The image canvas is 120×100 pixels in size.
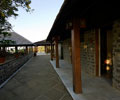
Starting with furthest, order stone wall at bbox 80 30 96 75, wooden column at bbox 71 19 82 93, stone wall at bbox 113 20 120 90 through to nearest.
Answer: stone wall at bbox 80 30 96 75
stone wall at bbox 113 20 120 90
wooden column at bbox 71 19 82 93

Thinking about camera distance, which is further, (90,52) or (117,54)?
(90,52)

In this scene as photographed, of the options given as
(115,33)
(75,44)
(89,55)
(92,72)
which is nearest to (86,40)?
(89,55)

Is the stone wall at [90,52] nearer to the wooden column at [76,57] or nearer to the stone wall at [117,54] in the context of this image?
the stone wall at [117,54]

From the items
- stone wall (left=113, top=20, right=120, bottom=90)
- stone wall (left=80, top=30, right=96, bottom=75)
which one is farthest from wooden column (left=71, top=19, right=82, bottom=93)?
stone wall (left=80, top=30, right=96, bottom=75)

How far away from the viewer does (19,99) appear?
106 inches

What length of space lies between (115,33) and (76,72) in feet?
6.05

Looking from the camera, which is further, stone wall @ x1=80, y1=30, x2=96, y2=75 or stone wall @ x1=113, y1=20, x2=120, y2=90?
stone wall @ x1=80, y1=30, x2=96, y2=75

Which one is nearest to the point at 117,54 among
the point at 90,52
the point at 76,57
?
the point at 76,57

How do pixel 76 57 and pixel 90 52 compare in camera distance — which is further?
pixel 90 52

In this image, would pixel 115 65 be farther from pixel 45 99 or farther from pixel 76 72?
pixel 45 99

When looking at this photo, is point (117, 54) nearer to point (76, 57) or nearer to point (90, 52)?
point (76, 57)

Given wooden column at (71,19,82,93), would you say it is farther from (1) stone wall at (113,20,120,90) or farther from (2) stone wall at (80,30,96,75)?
(2) stone wall at (80,30,96,75)

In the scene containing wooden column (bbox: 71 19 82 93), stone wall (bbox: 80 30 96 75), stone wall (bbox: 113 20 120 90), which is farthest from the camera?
stone wall (bbox: 80 30 96 75)

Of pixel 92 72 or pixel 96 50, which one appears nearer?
pixel 96 50
